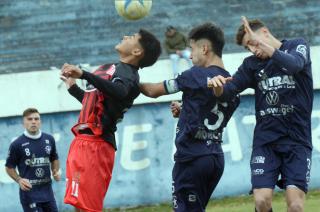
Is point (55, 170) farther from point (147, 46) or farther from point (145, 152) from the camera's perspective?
point (147, 46)

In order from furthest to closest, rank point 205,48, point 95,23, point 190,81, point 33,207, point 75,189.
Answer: point 95,23, point 33,207, point 205,48, point 75,189, point 190,81

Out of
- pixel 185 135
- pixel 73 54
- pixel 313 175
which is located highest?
pixel 73 54

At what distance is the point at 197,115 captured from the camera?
24.2 ft

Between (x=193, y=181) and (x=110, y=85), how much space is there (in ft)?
3.58

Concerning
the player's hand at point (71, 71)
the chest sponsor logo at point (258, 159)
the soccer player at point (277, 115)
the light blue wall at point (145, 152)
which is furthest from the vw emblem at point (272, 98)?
the light blue wall at point (145, 152)

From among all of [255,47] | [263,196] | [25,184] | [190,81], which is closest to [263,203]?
[263,196]

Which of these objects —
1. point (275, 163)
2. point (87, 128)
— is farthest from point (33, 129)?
point (275, 163)

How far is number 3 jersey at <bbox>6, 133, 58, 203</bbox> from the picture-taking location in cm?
1147

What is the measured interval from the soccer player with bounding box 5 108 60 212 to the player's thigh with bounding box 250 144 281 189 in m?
4.60

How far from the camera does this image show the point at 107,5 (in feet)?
56.1

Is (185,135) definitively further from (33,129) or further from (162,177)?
(162,177)

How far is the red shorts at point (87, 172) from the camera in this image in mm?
7504

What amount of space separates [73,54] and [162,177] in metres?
3.35

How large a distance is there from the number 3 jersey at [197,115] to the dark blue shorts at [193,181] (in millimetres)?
67
